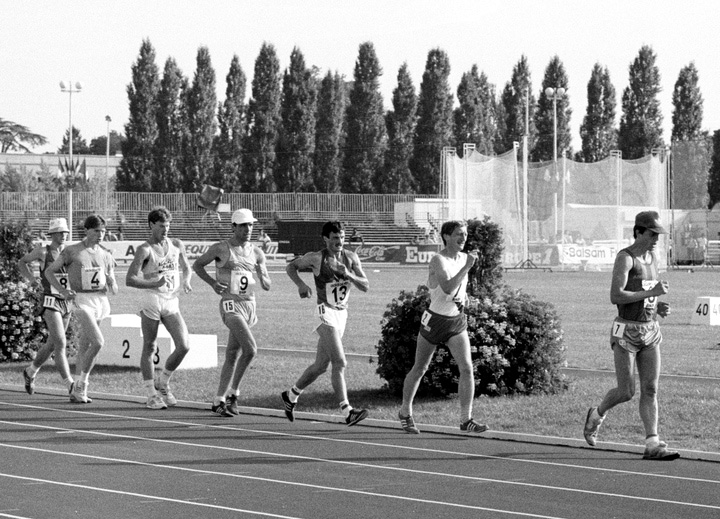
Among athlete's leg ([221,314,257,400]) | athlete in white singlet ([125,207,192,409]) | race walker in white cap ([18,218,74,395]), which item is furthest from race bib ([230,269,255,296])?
race walker in white cap ([18,218,74,395])

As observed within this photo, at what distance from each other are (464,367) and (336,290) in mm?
1462

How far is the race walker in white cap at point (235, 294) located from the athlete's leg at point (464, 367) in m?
2.17

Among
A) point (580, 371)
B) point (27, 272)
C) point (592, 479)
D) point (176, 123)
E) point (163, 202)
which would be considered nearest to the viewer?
point (592, 479)

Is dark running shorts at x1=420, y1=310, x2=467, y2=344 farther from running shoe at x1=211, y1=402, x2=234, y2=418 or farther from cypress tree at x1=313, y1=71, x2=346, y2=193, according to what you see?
cypress tree at x1=313, y1=71, x2=346, y2=193

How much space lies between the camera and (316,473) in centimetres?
933

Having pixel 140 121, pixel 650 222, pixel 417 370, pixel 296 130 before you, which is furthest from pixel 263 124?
pixel 650 222

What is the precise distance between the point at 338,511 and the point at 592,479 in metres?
2.13

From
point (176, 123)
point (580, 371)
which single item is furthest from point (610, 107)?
point (580, 371)

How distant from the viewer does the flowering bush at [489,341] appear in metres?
13.2

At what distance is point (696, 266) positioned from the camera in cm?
5594

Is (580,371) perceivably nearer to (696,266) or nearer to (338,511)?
(338,511)

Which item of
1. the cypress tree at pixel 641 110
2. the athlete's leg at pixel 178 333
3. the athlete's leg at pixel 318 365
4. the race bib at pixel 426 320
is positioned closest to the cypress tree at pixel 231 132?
the cypress tree at pixel 641 110

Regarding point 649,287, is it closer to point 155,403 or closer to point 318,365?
point 318,365

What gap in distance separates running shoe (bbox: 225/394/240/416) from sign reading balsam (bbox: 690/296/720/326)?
14.5m
